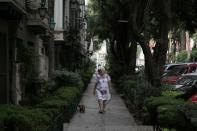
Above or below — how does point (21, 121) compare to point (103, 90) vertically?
above

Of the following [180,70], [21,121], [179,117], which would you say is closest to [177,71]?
[180,70]

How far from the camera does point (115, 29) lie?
41.2m

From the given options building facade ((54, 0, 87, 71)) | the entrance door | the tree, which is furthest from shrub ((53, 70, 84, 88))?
the entrance door

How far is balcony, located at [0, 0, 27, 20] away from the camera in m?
14.7

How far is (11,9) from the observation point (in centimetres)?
1577

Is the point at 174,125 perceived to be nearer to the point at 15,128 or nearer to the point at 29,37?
the point at 15,128

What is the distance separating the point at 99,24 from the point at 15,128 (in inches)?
1591

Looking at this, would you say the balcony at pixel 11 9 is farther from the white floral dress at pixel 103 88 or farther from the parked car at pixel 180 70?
the parked car at pixel 180 70

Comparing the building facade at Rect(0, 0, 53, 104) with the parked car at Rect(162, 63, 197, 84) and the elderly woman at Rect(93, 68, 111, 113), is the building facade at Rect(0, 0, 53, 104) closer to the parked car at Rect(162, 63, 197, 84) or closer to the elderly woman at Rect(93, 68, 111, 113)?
the elderly woman at Rect(93, 68, 111, 113)

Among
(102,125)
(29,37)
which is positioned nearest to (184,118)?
(102,125)

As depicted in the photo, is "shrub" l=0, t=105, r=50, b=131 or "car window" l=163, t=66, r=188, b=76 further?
"car window" l=163, t=66, r=188, b=76

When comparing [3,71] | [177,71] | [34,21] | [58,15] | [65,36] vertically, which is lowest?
[177,71]

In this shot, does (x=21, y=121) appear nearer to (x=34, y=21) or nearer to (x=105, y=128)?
(x=105, y=128)

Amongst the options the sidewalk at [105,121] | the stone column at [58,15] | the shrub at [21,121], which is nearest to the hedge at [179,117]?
the shrub at [21,121]
